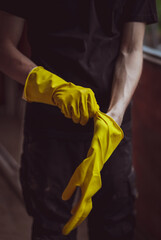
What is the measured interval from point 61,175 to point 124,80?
0.40 m

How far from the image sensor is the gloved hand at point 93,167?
1040 mm

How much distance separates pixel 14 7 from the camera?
113cm

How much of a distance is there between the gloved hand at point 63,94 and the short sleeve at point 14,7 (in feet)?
0.61

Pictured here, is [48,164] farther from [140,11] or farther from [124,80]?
[140,11]

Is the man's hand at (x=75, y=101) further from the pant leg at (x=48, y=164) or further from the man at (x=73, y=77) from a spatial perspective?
the pant leg at (x=48, y=164)

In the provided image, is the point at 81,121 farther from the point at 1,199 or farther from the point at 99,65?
the point at 1,199

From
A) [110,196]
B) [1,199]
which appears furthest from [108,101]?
[1,199]

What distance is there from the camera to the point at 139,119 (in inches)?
→ 74.4

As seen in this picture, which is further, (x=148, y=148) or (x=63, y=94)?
(x=148, y=148)

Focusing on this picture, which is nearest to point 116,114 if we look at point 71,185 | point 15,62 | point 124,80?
point 124,80

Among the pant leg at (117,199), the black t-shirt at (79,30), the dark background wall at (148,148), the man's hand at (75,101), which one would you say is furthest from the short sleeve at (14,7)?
the dark background wall at (148,148)

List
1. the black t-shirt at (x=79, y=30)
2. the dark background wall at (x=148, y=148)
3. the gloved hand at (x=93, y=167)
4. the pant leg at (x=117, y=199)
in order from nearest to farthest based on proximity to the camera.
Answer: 1. the gloved hand at (x=93, y=167)
2. the black t-shirt at (x=79, y=30)
3. the pant leg at (x=117, y=199)
4. the dark background wall at (x=148, y=148)

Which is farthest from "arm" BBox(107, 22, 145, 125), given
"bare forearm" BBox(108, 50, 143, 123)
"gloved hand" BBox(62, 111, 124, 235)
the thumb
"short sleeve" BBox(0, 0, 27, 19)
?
"short sleeve" BBox(0, 0, 27, 19)

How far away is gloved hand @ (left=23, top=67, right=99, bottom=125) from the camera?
108cm
